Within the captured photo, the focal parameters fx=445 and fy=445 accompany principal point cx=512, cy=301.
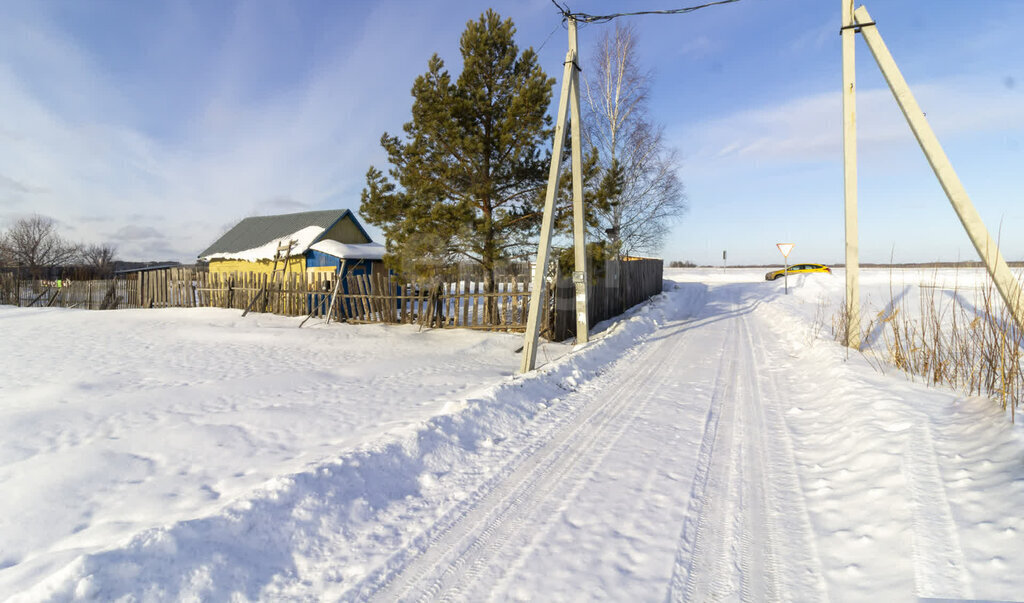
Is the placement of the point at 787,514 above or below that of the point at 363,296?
below

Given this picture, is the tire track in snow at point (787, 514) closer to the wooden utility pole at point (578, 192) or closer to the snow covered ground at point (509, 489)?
the snow covered ground at point (509, 489)

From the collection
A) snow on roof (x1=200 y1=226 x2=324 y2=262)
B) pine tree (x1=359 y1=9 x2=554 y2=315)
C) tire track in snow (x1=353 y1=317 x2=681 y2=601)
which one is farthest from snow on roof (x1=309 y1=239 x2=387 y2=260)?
tire track in snow (x1=353 y1=317 x2=681 y2=601)

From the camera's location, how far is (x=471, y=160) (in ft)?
36.0

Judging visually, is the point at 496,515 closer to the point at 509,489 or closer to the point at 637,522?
the point at 509,489

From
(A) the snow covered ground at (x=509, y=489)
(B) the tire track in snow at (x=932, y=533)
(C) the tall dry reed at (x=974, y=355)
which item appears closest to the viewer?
(B) the tire track in snow at (x=932, y=533)

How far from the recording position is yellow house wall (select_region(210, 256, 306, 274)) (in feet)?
62.6

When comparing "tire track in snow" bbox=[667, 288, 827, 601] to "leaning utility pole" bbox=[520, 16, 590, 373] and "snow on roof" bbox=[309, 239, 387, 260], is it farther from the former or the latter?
"snow on roof" bbox=[309, 239, 387, 260]

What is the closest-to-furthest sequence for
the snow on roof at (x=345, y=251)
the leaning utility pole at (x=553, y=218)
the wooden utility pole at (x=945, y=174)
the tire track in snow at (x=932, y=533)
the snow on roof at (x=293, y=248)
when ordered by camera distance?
the tire track in snow at (x=932, y=533) < the wooden utility pole at (x=945, y=174) < the leaning utility pole at (x=553, y=218) < the snow on roof at (x=345, y=251) < the snow on roof at (x=293, y=248)

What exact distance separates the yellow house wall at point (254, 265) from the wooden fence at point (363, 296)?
4.16ft

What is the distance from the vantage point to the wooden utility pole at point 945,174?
5.64 m

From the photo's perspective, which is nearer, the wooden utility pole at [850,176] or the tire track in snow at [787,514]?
the tire track in snow at [787,514]

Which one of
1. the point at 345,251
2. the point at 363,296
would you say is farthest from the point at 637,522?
the point at 345,251

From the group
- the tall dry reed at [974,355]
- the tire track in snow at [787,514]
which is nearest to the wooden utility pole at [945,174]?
the tall dry reed at [974,355]

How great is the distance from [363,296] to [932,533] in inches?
498
